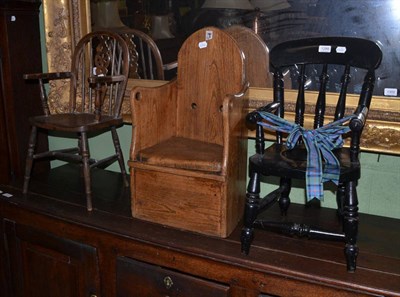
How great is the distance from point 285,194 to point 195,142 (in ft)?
1.47

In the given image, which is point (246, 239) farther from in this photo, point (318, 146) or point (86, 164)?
point (86, 164)

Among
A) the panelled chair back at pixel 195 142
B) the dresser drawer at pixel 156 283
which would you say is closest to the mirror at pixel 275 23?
→ the panelled chair back at pixel 195 142

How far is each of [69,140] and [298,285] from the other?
5.72ft

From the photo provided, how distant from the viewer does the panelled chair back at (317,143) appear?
147cm

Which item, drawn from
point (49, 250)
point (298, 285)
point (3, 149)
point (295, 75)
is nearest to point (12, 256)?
point (49, 250)

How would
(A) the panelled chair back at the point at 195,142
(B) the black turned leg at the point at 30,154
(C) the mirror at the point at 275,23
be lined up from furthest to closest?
1. (B) the black turned leg at the point at 30,154
2. (C) the mirror at the point at 275,23
3. (A) the panelled chair back at the point at 195,142

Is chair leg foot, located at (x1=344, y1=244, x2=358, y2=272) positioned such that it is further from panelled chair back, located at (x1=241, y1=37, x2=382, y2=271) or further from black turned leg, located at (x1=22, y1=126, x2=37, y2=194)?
black turned leg, located at (x1=22, y1=126, x2=37, y2=194)

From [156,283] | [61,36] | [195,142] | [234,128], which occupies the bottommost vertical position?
[156,283]

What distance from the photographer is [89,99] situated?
7.88 ft

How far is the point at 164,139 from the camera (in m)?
2.01

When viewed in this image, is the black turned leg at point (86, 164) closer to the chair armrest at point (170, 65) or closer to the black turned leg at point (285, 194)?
the chair armrest at point (170, 65)

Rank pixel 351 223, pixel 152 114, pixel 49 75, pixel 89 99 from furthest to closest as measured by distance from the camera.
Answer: pixel 89 99 → pixel 49 75 → pixel 152 114 → pixel 351 223

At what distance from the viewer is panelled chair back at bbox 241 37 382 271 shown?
4.82 ft

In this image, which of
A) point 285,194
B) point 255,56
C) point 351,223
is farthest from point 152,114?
point 351,223
